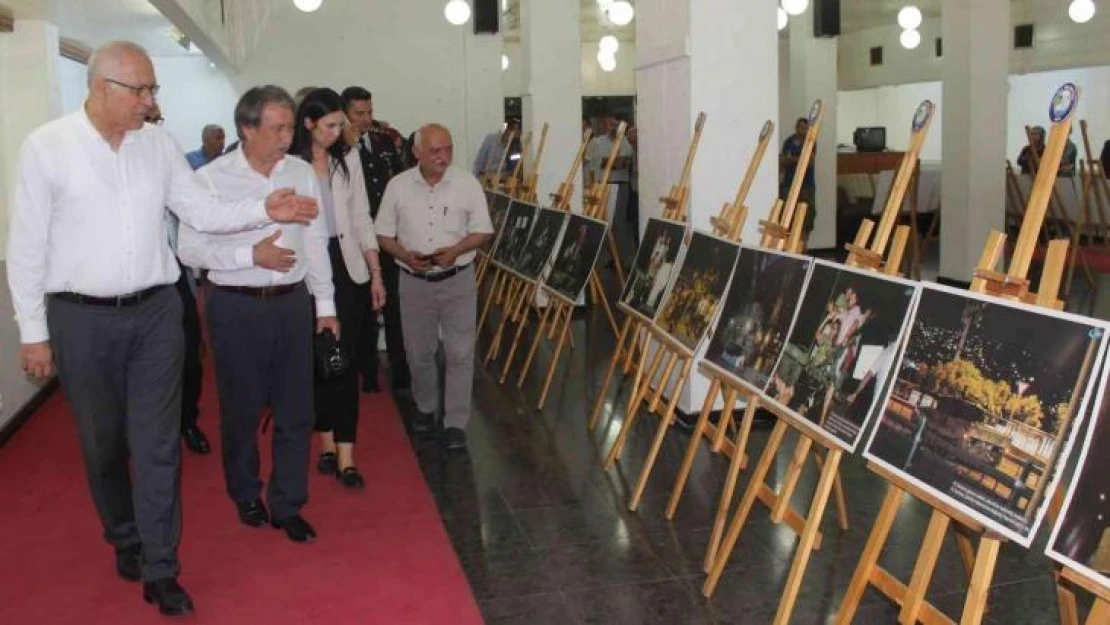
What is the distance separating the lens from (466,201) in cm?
546

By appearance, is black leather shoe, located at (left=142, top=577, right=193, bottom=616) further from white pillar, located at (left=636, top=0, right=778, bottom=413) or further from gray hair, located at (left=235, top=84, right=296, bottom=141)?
white pillar, located at (left=636, top=0, right=778, bottom=413)

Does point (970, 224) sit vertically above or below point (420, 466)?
above


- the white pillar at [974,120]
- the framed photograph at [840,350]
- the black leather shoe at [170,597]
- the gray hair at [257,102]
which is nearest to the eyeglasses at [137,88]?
the gray hair at [257,102]

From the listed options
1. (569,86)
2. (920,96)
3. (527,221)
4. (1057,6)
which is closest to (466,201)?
(527,221)

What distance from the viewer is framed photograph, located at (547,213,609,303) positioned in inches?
237

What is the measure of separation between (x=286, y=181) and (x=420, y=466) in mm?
1703

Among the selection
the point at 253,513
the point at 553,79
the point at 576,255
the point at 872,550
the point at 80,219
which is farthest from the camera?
the point at 553,79

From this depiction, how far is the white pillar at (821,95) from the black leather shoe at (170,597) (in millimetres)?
10657

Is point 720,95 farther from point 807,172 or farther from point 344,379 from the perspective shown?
point 807,172

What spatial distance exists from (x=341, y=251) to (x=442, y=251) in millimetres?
575

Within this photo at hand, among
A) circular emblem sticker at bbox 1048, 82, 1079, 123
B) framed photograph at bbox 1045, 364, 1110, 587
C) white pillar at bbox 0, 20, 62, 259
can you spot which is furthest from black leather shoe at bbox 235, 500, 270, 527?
white pillar at bbox 0, 20, 62, 259

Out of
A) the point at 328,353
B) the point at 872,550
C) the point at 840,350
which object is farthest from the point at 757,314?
the point at 328,353

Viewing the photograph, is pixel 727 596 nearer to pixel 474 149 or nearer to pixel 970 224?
pixel 970 224

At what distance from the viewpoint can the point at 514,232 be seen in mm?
7992
